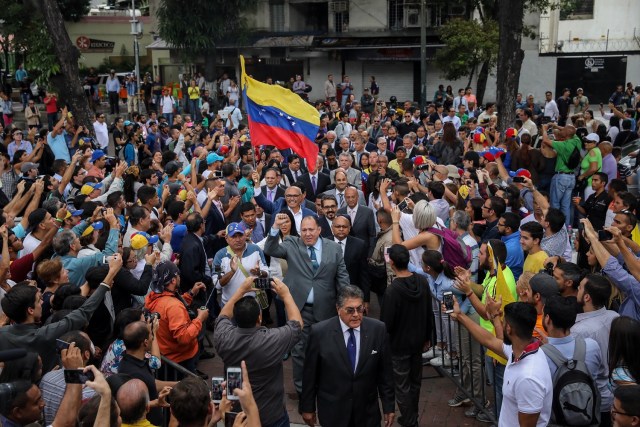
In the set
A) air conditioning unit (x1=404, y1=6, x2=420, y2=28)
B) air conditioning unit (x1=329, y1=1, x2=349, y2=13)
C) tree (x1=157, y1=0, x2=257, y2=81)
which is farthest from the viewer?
air conditioning unit (x1=329, y1=1, x2=349, y2=13)

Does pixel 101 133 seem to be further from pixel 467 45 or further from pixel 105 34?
pixel 105 34

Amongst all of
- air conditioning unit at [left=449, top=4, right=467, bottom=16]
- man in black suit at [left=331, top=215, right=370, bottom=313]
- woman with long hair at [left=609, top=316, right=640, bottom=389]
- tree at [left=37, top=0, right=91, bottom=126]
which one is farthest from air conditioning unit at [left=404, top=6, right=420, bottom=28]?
woman with long hair at [left=609, top=316, right=640, bottom=389]

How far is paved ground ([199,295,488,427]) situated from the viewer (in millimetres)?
7051

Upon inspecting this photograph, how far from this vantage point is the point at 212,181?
1027 centimetres

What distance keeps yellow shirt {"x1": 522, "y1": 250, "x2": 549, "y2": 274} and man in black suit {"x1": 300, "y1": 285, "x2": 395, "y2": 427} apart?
2.18 meters

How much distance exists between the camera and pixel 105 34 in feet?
128

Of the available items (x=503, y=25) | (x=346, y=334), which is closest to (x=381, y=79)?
(x=503, y=25)

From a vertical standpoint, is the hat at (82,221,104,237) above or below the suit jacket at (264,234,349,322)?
above

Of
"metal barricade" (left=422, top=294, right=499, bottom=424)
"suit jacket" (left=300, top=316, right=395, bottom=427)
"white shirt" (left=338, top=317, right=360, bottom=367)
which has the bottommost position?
"metal barricade" (left=422, top=294, right=499, bottom=424)

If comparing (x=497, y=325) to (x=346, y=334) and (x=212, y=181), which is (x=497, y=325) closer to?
(x=346, y=334)

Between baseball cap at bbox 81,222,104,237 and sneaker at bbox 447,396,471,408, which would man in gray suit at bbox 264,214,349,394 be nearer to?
sneaker at bbox 447,396,471,408

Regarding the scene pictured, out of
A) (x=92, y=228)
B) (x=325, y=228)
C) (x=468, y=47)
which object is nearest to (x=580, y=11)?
(x=468, y=47)

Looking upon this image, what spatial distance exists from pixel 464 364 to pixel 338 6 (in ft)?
98.0

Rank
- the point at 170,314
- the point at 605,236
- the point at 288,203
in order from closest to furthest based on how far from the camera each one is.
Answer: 1. the point at 170,314
2. the point at 605,236
3. the point at 288,203
